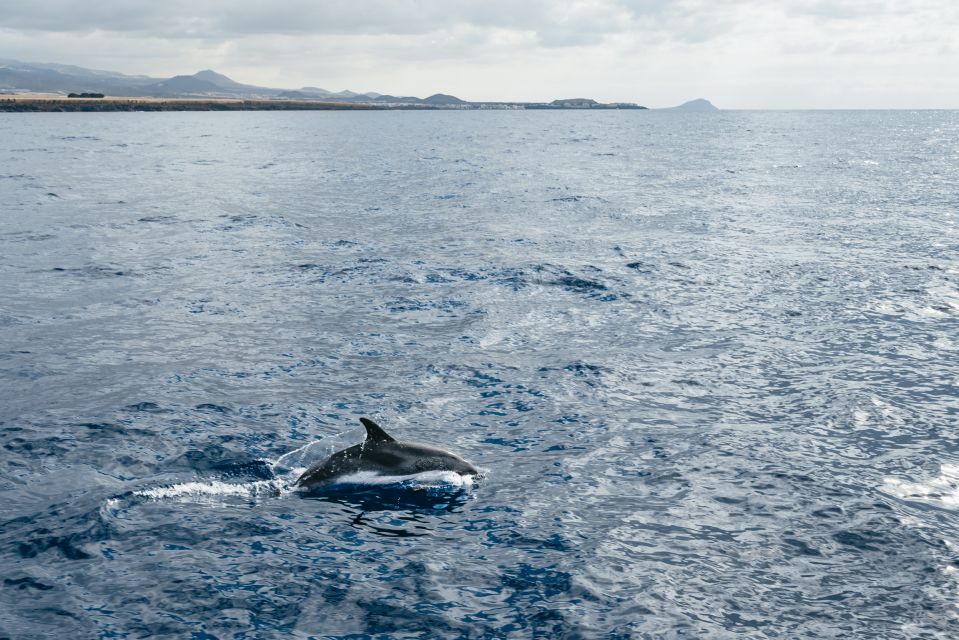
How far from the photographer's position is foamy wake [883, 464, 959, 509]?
12547 mm

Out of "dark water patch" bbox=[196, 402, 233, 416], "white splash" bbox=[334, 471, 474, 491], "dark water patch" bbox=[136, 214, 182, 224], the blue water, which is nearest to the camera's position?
the blue water

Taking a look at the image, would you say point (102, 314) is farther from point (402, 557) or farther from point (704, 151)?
point (704, 151)

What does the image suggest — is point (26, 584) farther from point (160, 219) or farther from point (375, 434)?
point (160, 219)

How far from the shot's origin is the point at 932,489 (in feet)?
42.2

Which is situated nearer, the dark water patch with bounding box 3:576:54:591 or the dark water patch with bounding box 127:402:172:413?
the dark water patch with bounding box 3:576:54:591

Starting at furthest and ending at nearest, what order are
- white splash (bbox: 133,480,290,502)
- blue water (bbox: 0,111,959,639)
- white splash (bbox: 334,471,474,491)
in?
1. white splash (bbox: 334,471,474,491)
2. white splash (bbox: 133,480,290,502)
3. blue water (bbox: 0,111,959,639)

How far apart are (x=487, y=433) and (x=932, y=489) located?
296 inches

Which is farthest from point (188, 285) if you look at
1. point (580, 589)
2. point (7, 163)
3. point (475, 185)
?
point (7, 163)

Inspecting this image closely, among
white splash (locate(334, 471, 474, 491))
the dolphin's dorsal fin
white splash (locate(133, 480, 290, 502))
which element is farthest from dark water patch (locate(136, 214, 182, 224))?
white splash (locate(334, 471, 474, 491))

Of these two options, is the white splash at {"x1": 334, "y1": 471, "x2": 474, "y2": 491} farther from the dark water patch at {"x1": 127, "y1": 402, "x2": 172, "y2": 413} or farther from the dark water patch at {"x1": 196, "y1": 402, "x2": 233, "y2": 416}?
the dark water patch at {"x1": 127, "y1": 402, "x2": 172, "y2": 413}

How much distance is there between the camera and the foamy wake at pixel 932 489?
12.5 metres

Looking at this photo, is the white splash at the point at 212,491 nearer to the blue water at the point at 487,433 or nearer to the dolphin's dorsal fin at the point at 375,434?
the blue water at the point at 487,433

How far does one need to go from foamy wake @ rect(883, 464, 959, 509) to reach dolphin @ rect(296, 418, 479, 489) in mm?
7173

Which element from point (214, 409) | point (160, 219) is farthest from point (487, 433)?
point (160, 219)
